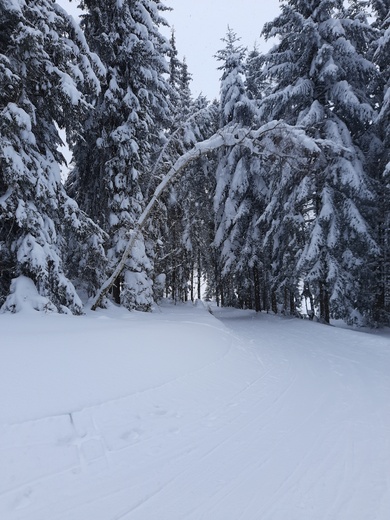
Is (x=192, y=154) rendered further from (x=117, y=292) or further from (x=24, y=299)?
(x=117, y=292)

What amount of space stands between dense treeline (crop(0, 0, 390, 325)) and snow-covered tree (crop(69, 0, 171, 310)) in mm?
55

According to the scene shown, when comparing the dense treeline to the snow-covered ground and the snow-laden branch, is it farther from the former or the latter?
the snow-covered ground

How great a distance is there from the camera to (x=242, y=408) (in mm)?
4289

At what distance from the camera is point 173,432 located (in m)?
3.58

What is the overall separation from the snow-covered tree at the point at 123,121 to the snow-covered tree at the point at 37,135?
11.2 ft

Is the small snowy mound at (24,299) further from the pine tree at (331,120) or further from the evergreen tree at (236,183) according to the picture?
the evergreen tree at (236,183)

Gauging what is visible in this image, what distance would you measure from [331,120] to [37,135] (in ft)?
36.4

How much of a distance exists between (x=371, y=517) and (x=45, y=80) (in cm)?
922

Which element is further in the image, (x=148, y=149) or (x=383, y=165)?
(x=383, y=165)

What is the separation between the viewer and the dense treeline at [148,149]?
7.20 m

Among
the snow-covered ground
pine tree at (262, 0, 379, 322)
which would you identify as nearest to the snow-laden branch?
pine tree at (262, 0, 379, 322)

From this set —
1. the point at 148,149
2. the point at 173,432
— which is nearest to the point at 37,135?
the point at 148,149

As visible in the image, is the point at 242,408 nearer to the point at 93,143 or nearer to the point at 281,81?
the point at 93,143

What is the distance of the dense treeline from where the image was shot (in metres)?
7.20
